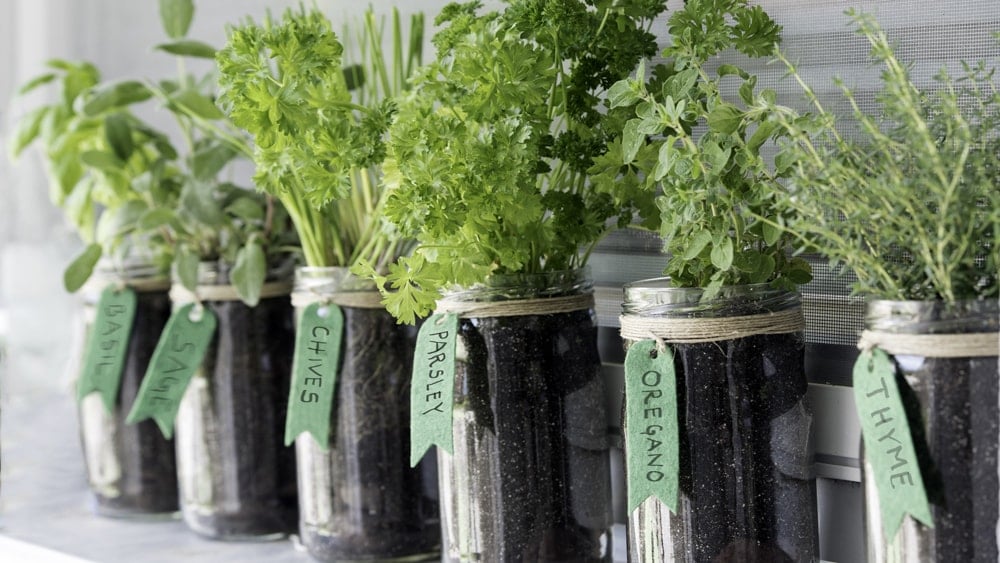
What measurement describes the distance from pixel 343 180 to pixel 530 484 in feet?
0.85

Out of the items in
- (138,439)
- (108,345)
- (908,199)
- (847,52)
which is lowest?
(138,439)

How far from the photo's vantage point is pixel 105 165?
1.08m

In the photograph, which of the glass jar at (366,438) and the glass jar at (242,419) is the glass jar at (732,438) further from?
the glass jar at (242,419)

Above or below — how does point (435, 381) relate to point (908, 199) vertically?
below

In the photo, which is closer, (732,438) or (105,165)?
(732,438)

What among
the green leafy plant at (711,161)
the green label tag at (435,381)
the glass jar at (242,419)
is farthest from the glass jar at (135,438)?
the green leafy plant at (711,161)

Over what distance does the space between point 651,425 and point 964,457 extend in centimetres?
19

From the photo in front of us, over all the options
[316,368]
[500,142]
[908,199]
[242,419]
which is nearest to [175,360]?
[242,419]

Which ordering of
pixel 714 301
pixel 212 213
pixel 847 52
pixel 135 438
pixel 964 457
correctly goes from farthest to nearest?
pixel 135 438 < pixel 212 213 < pixel 847 52 < pixel 714 301 < pixel 964 457

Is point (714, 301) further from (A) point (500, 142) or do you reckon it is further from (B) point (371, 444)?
(B) point (371, 444)

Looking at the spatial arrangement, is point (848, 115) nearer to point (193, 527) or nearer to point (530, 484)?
point (530, 484)

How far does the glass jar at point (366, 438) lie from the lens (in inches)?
35.2

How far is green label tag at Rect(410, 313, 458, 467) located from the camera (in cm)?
77

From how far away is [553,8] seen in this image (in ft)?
2.35
